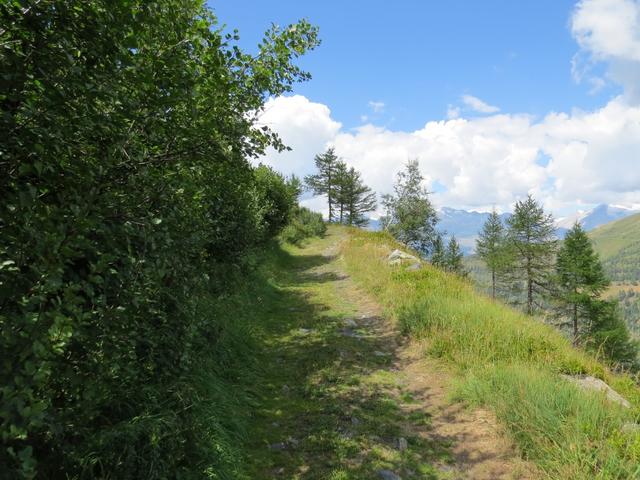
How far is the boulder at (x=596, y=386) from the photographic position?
5143 millimetres

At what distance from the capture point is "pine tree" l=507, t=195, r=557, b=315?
39.5 m

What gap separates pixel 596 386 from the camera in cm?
573

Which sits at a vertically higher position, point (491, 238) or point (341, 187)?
point (341, 187)

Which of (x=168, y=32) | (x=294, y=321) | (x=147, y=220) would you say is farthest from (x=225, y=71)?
(x=294, y=321)

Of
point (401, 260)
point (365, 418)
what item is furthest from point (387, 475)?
point (401, 260)

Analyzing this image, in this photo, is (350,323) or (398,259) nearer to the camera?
(350,323)

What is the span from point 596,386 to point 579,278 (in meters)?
35.4

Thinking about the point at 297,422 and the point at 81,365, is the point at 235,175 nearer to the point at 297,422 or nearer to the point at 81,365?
the point at 81,365

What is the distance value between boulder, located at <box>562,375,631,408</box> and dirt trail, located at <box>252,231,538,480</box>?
5.12 ft

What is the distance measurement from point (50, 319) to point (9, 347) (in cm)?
23

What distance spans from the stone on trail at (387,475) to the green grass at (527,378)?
166 centimetres

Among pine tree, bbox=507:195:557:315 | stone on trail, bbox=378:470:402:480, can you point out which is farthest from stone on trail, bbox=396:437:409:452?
pine tree, bbox=507:195:557:315

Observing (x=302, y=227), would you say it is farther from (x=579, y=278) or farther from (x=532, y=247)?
(x=579, y=278)

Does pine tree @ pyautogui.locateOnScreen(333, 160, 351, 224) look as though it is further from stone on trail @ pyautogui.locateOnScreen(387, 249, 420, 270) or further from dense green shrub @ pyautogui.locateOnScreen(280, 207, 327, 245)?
stone on trail @ pyautogui.locateOnScreen(387, 249, 420, 270)
